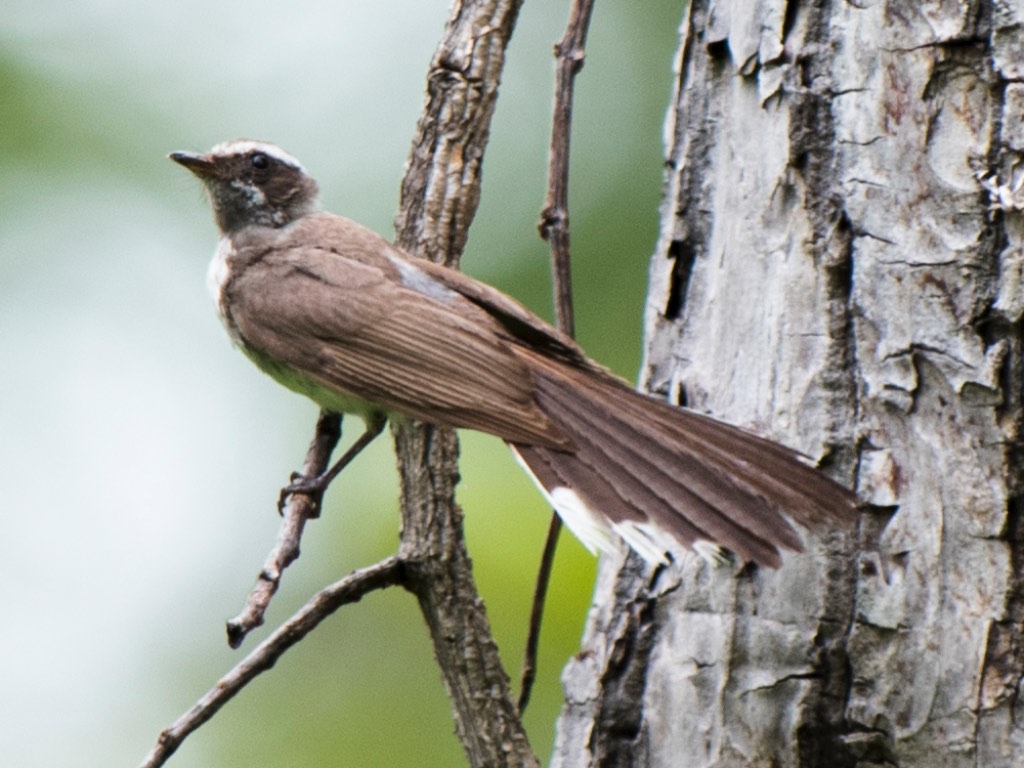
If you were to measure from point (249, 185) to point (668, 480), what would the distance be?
221 centimetres

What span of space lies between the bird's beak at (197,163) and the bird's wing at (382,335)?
1.58ft

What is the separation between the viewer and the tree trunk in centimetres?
226

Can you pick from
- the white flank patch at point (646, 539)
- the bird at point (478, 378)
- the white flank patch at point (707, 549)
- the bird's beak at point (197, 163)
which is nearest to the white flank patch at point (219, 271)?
the bird at point (478, 378)

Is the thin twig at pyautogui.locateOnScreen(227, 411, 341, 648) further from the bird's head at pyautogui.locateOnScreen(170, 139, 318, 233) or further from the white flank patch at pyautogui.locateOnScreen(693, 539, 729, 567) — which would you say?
the bird's head at pyautogui.locateOnScreen(170, 139, 318, 233)

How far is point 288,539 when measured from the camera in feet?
7.55

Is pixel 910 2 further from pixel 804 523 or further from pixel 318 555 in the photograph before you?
pixel 318 555

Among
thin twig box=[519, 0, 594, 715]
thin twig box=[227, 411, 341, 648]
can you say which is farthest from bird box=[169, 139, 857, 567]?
thin twig box=[519, 0, 594, 715]

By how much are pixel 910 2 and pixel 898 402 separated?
0.77 m

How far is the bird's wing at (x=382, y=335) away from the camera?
2807 millimetres

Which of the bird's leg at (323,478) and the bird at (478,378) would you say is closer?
the bird at (478,378)

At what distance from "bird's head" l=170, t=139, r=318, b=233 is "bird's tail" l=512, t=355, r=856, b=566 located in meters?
1.69

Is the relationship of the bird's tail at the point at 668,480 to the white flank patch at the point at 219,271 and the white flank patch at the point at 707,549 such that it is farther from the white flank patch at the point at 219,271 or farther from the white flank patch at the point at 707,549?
the white flank patch at the point at 219,271

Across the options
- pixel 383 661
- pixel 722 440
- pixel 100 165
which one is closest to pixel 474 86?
pixel 722 440

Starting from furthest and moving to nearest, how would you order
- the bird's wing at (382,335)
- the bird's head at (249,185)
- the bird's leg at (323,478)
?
the bird's head at (249,185) < the bird's wing at (382,335) < the bird's leg at (323,478)
